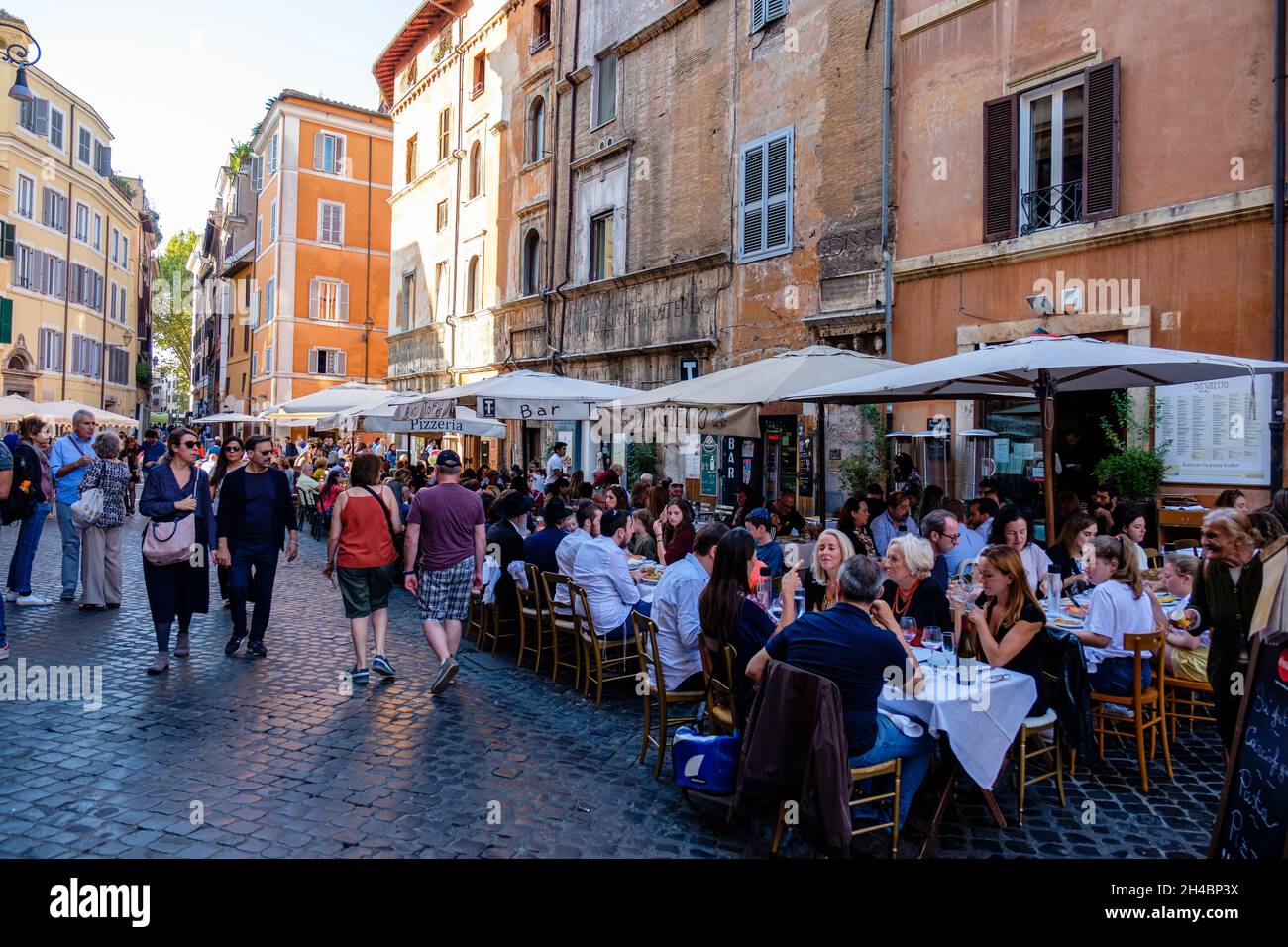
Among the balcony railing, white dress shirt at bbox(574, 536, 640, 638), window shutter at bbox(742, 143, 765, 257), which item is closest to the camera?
white dress shirt at bbox(574, 536, 640, 638)

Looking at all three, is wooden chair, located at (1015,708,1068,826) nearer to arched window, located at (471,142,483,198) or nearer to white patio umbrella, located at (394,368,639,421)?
white patio umbrella, located at (394,368,639,421)

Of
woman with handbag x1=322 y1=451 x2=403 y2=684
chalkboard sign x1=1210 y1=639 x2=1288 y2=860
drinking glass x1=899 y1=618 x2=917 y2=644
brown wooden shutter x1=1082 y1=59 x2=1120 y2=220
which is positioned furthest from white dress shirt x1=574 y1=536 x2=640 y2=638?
brown wooden shutter x1=1082 y1=59 x2=1120 y2=220

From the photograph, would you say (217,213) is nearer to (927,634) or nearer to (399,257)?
(399,257)

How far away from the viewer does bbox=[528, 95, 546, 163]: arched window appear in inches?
883

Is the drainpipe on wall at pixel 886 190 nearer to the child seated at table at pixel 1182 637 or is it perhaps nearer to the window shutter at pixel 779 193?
the window shutter at pixel 779 193

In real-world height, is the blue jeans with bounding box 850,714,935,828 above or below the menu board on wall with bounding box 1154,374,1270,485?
below

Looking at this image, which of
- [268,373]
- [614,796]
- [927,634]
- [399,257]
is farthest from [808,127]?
[268,373]

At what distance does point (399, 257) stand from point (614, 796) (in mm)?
28157

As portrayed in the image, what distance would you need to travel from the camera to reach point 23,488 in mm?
8602

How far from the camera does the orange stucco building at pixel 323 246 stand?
117 ft

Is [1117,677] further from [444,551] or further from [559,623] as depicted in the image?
[444,551]

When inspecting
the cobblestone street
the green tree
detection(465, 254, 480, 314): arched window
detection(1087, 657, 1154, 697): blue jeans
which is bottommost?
the cobblestone street

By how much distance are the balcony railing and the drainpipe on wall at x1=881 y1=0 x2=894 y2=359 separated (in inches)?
79.6

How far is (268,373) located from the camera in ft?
121
